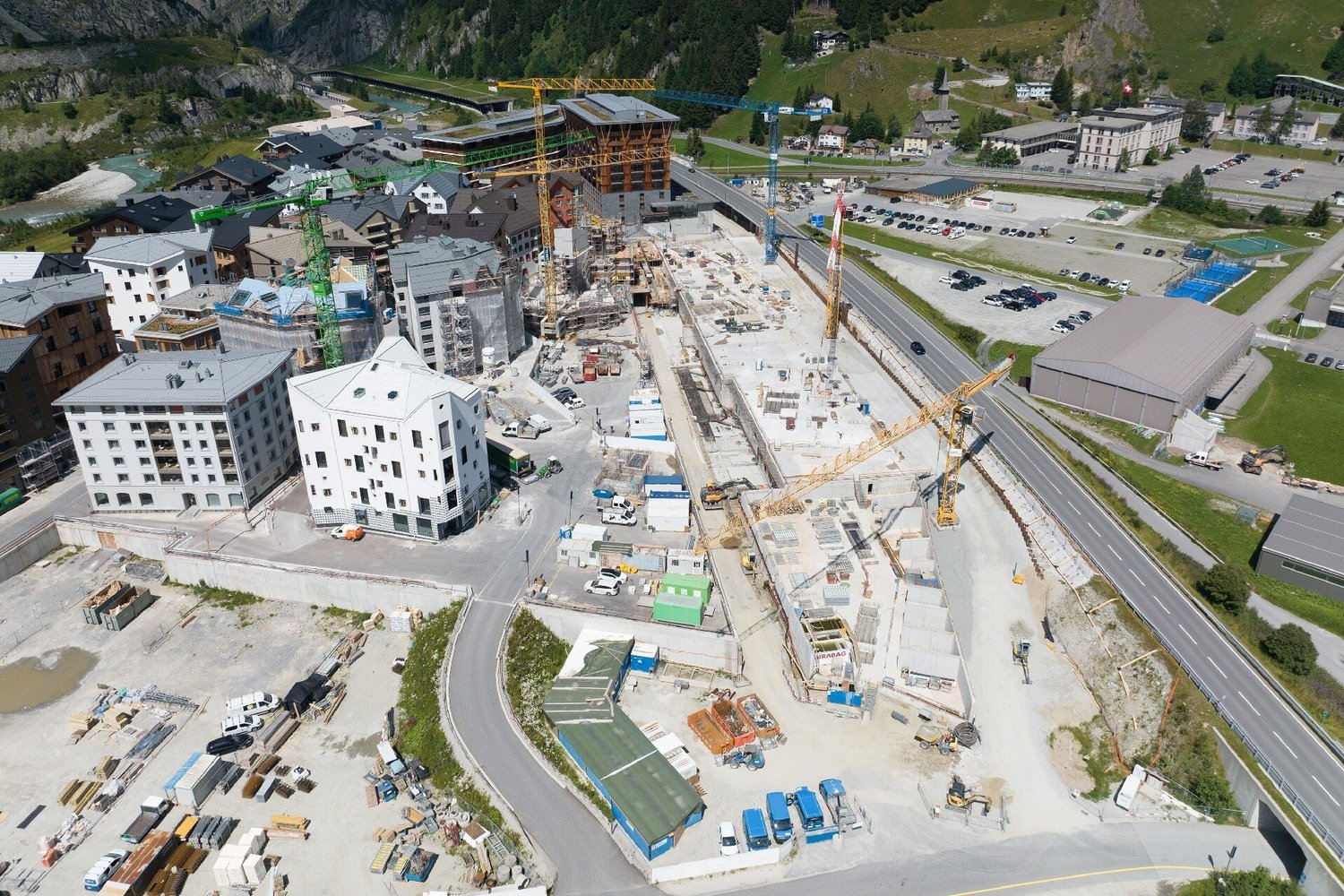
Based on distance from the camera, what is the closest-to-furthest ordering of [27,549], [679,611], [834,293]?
[679,611]
[27,549]
[834,293]

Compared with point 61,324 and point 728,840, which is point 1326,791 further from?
point 61,324

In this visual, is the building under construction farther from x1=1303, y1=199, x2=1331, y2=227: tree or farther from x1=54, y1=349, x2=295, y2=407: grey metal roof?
x1=1303, y1=199, x2=1331, y2=227: tree

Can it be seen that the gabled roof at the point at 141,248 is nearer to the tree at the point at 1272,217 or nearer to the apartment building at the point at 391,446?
the apartment building at the point at 391,446

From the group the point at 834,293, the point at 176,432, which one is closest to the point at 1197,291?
the point at 834,293

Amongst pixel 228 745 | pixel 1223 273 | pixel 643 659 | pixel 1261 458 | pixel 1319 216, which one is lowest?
pixel 228 745

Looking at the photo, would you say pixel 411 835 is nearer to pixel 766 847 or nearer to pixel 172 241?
pixel 766 847

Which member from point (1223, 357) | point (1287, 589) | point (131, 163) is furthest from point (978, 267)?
point (131, 163)

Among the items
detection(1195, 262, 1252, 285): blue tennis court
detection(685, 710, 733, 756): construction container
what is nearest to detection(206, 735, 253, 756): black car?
detection(685, 710, 733, 756): construction container
